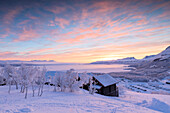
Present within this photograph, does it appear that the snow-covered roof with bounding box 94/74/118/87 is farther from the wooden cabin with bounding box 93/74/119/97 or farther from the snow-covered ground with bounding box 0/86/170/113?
the snow-covered ground with bounding box 0/86/170/113

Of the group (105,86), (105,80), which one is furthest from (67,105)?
(105,80)

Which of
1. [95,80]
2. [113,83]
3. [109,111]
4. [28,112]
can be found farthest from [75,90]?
[28,112]

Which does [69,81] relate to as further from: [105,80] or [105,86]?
[105,80]

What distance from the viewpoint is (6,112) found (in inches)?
443

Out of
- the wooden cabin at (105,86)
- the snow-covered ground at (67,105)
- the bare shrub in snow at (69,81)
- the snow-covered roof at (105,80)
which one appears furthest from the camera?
the snow-covered roof at (105,80)

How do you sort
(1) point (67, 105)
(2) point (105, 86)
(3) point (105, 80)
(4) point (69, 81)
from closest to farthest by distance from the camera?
(1) point (67, 105), (4) point (69, 81), (2) point (105, 86), (3) point (105, 80)

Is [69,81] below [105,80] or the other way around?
the other way around

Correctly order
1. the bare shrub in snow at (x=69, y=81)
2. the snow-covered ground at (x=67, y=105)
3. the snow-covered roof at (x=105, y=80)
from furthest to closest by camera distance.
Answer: the snow-covered roof at (x=105, y=80) < the bare shrub in snow at (x=69, y=81) < the snow-covered ground at (x=67, y=105)

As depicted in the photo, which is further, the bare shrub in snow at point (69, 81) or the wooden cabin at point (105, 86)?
the wooden cabin at point (105, 86)

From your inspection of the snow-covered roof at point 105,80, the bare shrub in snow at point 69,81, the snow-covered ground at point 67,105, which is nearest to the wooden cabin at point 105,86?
the snow-covered roof at point 105,80

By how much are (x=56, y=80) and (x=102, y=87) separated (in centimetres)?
1697

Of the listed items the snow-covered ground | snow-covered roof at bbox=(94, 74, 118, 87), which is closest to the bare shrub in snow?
snow-covered roof at bbox=(94, 74, 118, 87)

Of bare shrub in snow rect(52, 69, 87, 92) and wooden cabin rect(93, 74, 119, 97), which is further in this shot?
wooden cabin rect(93, 74, 119, 97)

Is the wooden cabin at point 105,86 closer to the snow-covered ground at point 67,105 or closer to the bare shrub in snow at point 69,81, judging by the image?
the bare shrub in snow at point 69,81
